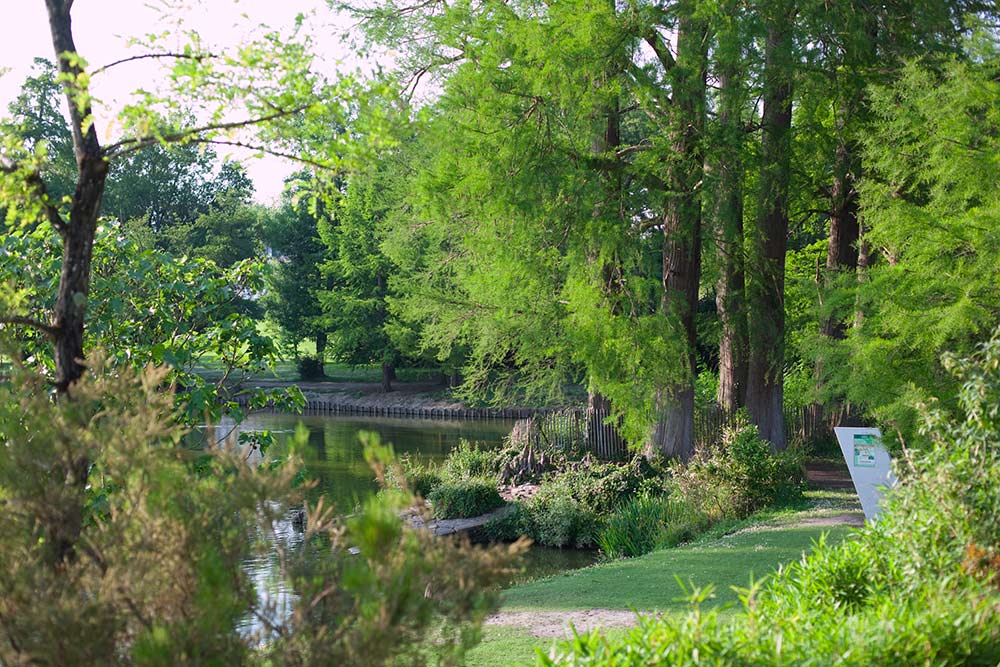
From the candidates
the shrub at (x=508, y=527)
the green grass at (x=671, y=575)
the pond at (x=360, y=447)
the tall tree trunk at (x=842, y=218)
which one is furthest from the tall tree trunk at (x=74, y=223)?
the tall tree trunk at (x=842, y=218)

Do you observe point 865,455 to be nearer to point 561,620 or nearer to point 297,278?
point 561,620

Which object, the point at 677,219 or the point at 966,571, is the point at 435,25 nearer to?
the point at 677,219

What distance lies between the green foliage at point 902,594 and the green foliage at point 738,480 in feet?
27.8

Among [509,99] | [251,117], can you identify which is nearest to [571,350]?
[509,99]

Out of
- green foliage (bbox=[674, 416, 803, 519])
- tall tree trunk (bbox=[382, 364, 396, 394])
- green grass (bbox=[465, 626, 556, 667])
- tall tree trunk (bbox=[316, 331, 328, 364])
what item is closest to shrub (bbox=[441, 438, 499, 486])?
green foliage (bbox=[674, 416, 803, 519])

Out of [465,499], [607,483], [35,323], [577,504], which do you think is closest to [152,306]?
[35,323]

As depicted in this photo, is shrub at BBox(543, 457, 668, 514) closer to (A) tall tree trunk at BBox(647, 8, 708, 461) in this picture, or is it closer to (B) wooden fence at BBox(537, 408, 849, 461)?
(A) tall tree trunk at BBox(647, 8, 708, 461)

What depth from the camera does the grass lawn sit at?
7621 millimetres

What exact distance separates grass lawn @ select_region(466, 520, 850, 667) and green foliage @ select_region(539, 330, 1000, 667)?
1.63 meters

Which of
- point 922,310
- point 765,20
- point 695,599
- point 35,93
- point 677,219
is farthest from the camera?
point 35,93

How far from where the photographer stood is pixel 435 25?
19.4 m

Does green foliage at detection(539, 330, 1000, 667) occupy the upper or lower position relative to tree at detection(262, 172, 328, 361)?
lower

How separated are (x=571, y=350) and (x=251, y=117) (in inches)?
570

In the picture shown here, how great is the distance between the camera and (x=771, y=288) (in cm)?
1941
